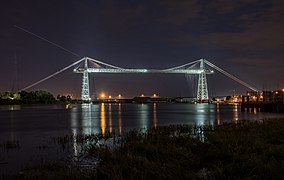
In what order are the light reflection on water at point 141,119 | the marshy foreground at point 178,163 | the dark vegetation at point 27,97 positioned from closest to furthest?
the marshy foreground at point 178,163 → the light reflection on water at point 141,119 → the dark vegetation at point 27,97

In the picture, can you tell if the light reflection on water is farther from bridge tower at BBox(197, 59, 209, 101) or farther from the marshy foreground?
bridge tower at BBox(197, 59, 209, 101)

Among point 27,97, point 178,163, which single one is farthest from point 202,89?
point 178,163

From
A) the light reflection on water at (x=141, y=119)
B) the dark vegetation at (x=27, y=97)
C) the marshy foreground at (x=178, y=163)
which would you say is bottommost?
the light reflection on water at (x=141, y=119)

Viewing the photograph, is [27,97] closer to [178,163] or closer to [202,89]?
[202,89]

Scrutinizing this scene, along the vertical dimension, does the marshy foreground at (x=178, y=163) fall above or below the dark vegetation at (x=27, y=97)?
below

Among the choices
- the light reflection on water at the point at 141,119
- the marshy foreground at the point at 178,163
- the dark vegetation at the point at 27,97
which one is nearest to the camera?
the marshy foreground at the point at 178,163

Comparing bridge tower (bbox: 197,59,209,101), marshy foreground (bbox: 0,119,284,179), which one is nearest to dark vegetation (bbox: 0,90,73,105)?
bridge tower (bbox: 197,59,209,101)

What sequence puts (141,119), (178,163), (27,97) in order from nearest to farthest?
(178,163), (141,119), (27,97)

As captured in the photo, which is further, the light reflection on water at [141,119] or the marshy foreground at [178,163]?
the light reflection on water at [141,119]

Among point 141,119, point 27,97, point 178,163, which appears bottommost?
point 141,119

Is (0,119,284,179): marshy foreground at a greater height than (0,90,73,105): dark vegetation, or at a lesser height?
lesser

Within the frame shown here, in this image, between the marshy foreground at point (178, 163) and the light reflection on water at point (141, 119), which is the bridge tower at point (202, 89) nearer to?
the light reflection on water at point (141, 119)

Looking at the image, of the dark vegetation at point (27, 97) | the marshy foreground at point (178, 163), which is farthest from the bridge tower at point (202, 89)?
the marshy foreground at point (178, 163)

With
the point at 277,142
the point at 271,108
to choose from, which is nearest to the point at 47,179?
the point at 277,142
